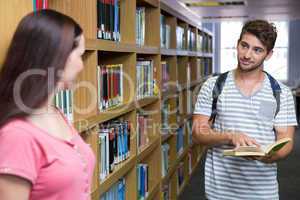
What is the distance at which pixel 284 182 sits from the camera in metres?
4.36

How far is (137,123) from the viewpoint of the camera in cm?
260

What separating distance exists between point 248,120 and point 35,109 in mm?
1094

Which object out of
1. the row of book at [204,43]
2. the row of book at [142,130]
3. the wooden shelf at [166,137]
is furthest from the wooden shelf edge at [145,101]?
the row of book at [204,43]

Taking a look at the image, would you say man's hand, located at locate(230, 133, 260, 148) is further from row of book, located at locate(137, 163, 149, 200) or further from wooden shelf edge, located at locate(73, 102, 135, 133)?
row of book, located at locate(137, 163, 149, 200)

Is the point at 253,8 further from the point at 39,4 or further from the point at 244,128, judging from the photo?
the point at 39,4

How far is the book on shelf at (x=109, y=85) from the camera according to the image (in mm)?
1993

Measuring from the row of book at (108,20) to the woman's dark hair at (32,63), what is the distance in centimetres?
91

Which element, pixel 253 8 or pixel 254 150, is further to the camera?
pixel 253 8

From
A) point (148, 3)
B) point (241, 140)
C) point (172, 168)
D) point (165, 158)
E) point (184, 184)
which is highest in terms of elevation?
point (148, 3)

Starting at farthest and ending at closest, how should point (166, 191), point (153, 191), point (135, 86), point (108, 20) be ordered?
1. point (166, 191)
2. point (153, 191)
3. point (135, 86)
4. point (108, 20)

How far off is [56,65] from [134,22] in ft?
4.69

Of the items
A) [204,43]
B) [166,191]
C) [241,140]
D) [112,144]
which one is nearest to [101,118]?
[112,144]

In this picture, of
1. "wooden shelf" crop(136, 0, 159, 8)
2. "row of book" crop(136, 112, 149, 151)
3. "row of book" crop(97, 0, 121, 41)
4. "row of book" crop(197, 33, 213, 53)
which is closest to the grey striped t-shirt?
"row of book" crop(97, 0, 121, 41)

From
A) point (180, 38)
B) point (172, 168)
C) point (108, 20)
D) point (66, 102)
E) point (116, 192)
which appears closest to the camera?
point (66, 102)
